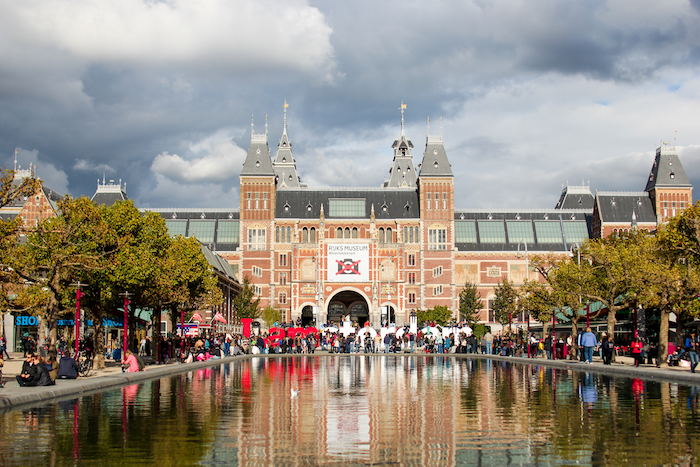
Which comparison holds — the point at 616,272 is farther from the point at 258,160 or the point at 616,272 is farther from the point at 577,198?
the point at 577,198

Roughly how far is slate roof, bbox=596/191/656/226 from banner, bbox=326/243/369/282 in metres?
33.1

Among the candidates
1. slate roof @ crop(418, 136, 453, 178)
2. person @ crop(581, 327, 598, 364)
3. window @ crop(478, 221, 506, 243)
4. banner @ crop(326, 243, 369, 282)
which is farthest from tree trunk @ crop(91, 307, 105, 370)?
window @ crop(478, 221, 506, 243)

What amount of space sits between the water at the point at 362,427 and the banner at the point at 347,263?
7594 cm

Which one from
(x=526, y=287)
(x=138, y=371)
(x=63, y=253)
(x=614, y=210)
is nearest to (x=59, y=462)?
(x=63, y=253)

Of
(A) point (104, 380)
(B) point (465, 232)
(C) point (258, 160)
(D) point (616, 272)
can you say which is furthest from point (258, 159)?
(A) point (104, 380)

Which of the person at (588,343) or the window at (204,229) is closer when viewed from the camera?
the person at (588,343)

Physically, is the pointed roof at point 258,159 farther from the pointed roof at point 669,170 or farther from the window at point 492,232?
the pointed roof at point 669,170

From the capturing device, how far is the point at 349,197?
104188 mm

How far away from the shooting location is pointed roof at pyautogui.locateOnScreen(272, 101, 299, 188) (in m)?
134

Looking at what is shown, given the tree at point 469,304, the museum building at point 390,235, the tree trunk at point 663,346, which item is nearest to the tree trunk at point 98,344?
the tree trunk at point 663,346

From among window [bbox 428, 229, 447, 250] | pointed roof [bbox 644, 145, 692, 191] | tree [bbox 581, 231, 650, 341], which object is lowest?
tree [bbox 581, 231, 650, 341]

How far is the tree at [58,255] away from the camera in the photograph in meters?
26.8

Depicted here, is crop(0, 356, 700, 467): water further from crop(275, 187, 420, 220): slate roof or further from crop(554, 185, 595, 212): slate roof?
crop(554, 185, 595, 212): slate roof

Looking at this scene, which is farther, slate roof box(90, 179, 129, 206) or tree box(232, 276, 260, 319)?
slate roof box(90, 179, 129, 206)
